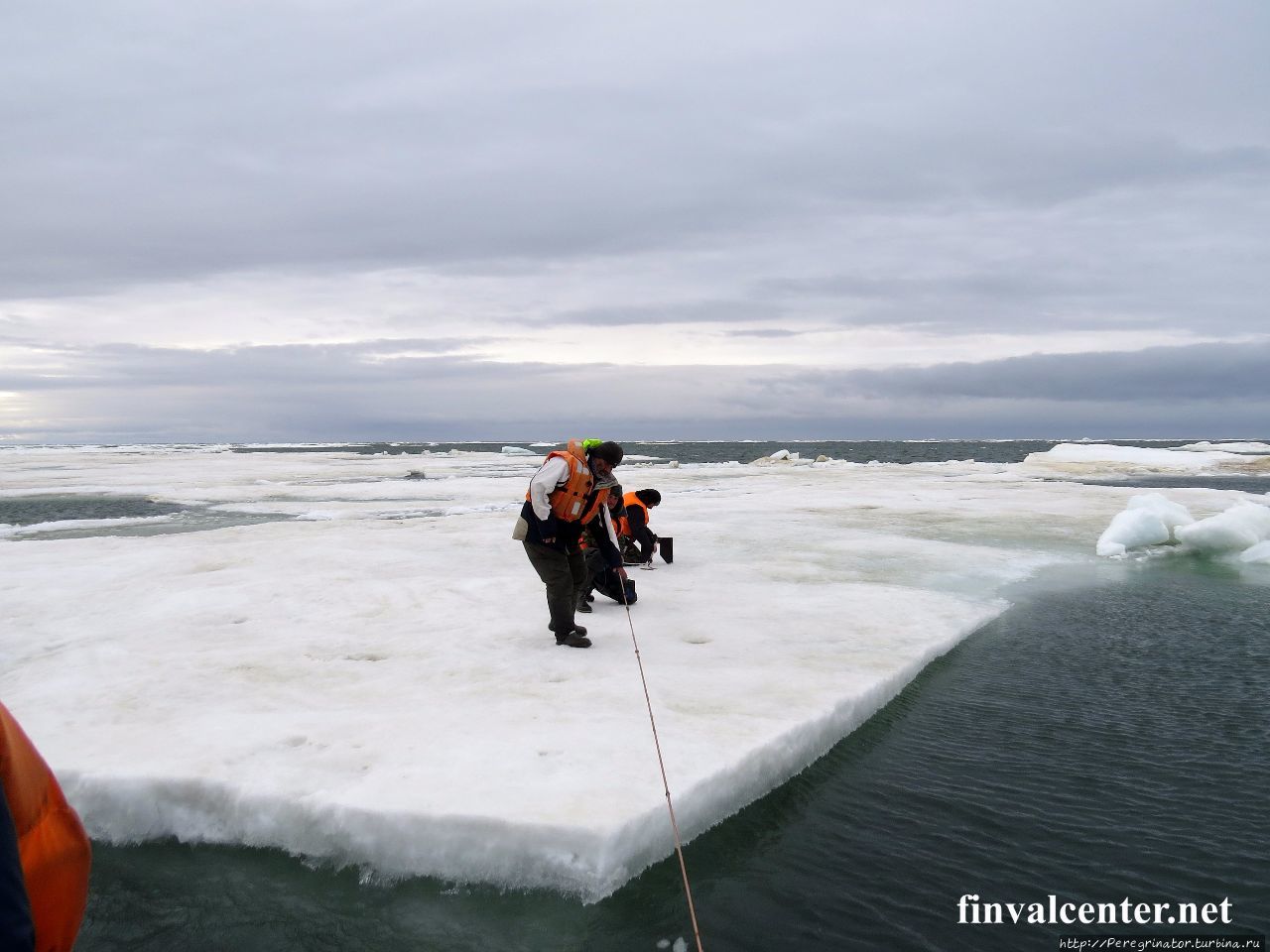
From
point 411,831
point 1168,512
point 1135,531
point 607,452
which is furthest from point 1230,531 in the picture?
point 411,831

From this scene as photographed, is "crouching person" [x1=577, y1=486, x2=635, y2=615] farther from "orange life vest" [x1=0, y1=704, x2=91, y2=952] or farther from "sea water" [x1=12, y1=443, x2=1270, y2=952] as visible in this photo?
"orange life vest" [x1=0, y1=704, x2=91, y2=952]

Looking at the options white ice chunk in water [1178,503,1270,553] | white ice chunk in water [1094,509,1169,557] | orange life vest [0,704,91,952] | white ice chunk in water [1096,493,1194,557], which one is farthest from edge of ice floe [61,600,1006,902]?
white ice chunk in water [1178,503,1270,553]

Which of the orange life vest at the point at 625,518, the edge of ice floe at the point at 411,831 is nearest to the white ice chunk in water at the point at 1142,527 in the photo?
the orange life vest at the point at 625,518

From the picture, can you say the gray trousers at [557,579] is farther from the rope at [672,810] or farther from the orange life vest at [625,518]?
the orange life vest at [625,518]

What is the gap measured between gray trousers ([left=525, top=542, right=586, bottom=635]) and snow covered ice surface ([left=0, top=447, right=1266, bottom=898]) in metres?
0.24

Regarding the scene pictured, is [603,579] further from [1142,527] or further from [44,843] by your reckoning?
[1142,527]

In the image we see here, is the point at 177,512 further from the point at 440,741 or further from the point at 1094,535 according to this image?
the point at 1094,535

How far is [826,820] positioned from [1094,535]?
1262 cm

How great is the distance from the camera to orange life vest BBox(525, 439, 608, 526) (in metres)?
6.13

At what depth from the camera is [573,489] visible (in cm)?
619

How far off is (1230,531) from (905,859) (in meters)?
11.5

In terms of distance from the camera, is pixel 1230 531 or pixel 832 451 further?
pixel 832 451

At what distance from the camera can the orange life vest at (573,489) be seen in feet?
20.1

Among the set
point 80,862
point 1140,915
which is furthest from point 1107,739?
point 80,862
